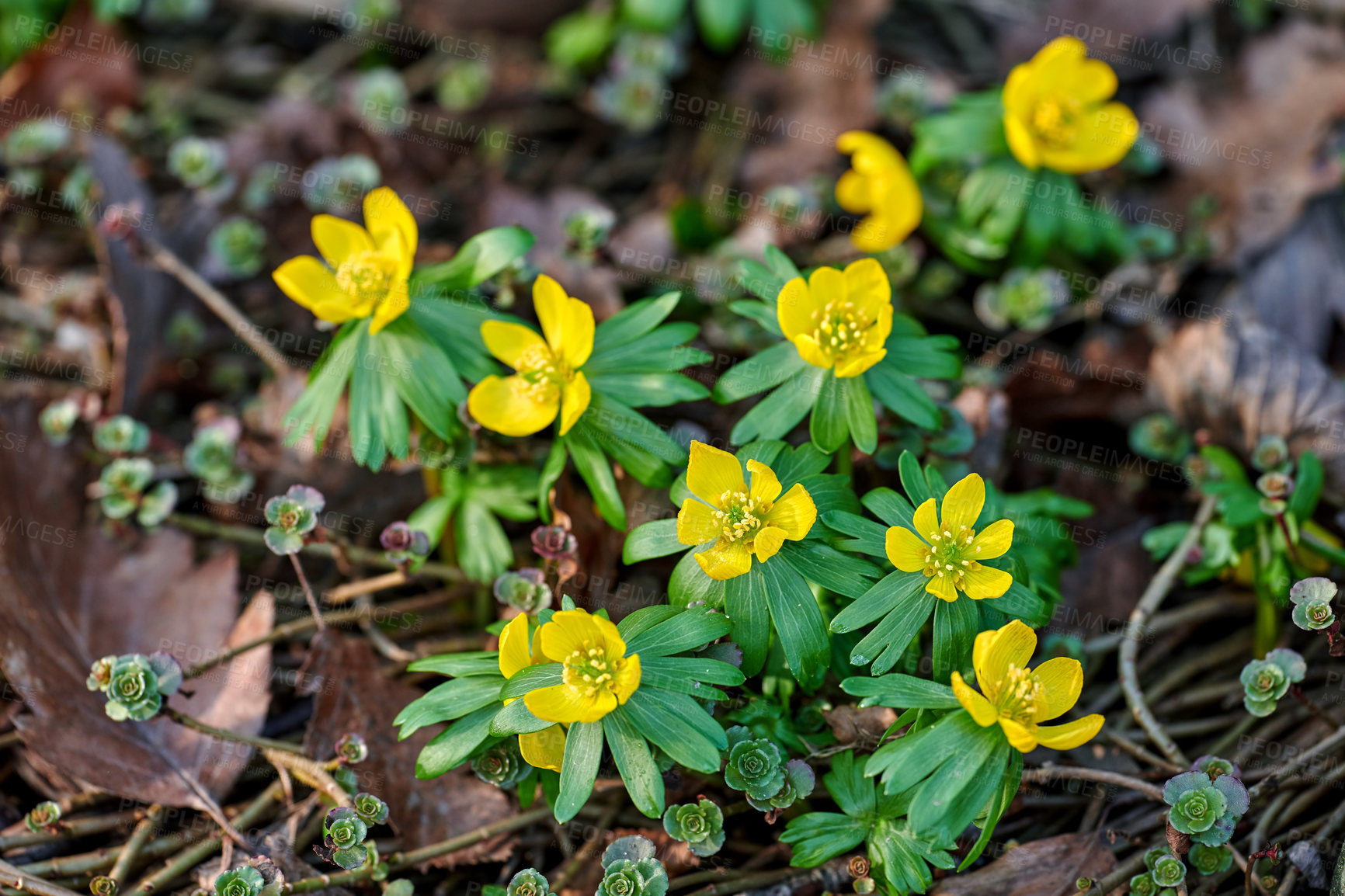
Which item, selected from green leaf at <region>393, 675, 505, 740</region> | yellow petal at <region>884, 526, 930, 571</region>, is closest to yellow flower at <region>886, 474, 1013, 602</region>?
yellow petal at <region>884, 526, 930, 571</region>

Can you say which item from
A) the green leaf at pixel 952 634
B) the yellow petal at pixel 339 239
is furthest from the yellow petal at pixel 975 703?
the yellow petal at pixel 339 239

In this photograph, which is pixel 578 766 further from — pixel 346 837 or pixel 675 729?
pixel 346 837

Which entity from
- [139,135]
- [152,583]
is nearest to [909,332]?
[152,583]

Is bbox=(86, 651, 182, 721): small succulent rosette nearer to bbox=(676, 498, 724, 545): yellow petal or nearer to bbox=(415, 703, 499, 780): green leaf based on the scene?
bbox=(415, 703, 499, 780): green leaf

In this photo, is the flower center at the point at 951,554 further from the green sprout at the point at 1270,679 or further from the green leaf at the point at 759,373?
the green sprout at the point at 1270,679

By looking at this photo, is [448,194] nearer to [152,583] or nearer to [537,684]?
[152,583]
